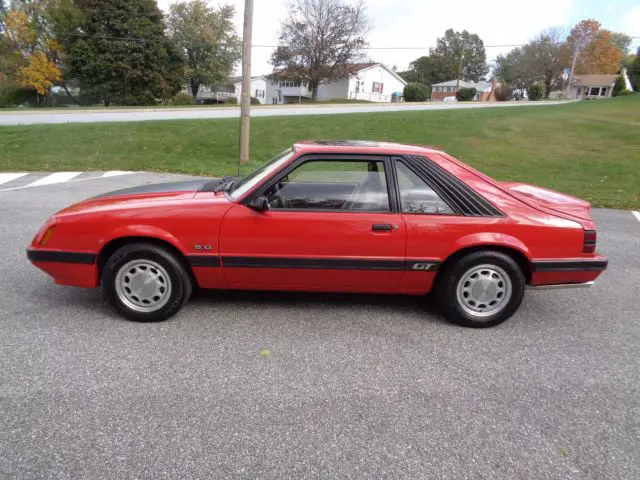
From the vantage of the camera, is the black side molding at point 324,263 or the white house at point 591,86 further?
the white house at point 591,86

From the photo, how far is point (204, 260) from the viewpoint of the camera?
140 inches

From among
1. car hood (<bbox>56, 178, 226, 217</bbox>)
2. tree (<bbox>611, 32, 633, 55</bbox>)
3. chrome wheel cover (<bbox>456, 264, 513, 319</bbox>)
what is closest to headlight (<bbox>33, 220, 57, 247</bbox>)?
car hood (<bbox>56, 178, 226, 217</bbox>)

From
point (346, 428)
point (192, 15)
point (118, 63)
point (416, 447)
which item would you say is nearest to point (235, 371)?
point (346, 428)

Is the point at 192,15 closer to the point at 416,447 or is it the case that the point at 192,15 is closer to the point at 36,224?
the point at 36,224

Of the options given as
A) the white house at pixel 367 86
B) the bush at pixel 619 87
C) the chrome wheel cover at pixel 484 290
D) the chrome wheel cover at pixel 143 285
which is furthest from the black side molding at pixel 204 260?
the bush at pixel 619 87

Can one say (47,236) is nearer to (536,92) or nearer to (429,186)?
(429,186)

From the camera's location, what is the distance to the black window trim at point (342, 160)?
354 cm

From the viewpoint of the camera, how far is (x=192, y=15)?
5672cm

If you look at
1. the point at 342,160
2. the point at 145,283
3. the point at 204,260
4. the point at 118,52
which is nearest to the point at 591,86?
the point at 118,52

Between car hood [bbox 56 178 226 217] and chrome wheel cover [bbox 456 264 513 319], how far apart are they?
2.06 meters

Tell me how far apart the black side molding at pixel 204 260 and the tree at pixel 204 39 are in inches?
2142

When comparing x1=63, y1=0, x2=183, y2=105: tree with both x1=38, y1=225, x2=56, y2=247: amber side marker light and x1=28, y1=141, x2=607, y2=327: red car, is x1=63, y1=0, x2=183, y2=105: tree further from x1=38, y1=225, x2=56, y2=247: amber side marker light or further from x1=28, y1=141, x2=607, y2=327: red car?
x1=28, y1=141, x2=607, y2=327: red car

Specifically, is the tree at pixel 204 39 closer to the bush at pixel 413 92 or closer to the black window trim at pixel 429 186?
the bush at pixel 413 92

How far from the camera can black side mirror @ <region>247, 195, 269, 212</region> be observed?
344cm
